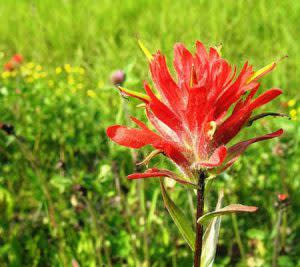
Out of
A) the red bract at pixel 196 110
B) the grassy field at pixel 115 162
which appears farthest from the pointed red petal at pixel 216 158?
the grassy field at pixel 115 162

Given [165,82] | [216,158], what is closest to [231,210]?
[216,158]

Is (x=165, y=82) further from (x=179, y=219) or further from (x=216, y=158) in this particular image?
(x=179, y=219)

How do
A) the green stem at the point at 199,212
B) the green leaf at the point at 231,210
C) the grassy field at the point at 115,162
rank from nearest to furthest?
the green leaf at the point at 231,210
the green stem at the point at 199,212
the grassy field at the point at 115,162

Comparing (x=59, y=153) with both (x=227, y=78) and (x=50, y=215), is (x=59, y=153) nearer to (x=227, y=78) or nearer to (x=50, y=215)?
(x=50, y=215)

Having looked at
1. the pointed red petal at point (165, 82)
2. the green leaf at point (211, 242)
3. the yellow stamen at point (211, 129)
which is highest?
the pointed red petal at point (165, 82)

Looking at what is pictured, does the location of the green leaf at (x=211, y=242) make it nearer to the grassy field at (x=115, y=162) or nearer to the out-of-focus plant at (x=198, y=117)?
the out-of-focus plant at (x=198, y=117)

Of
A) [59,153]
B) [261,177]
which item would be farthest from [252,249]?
[59,153]

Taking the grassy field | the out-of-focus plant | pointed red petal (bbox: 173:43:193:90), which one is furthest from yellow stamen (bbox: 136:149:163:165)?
the grassy field

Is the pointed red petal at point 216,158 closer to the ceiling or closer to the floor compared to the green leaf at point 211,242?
closer to the ceiling
